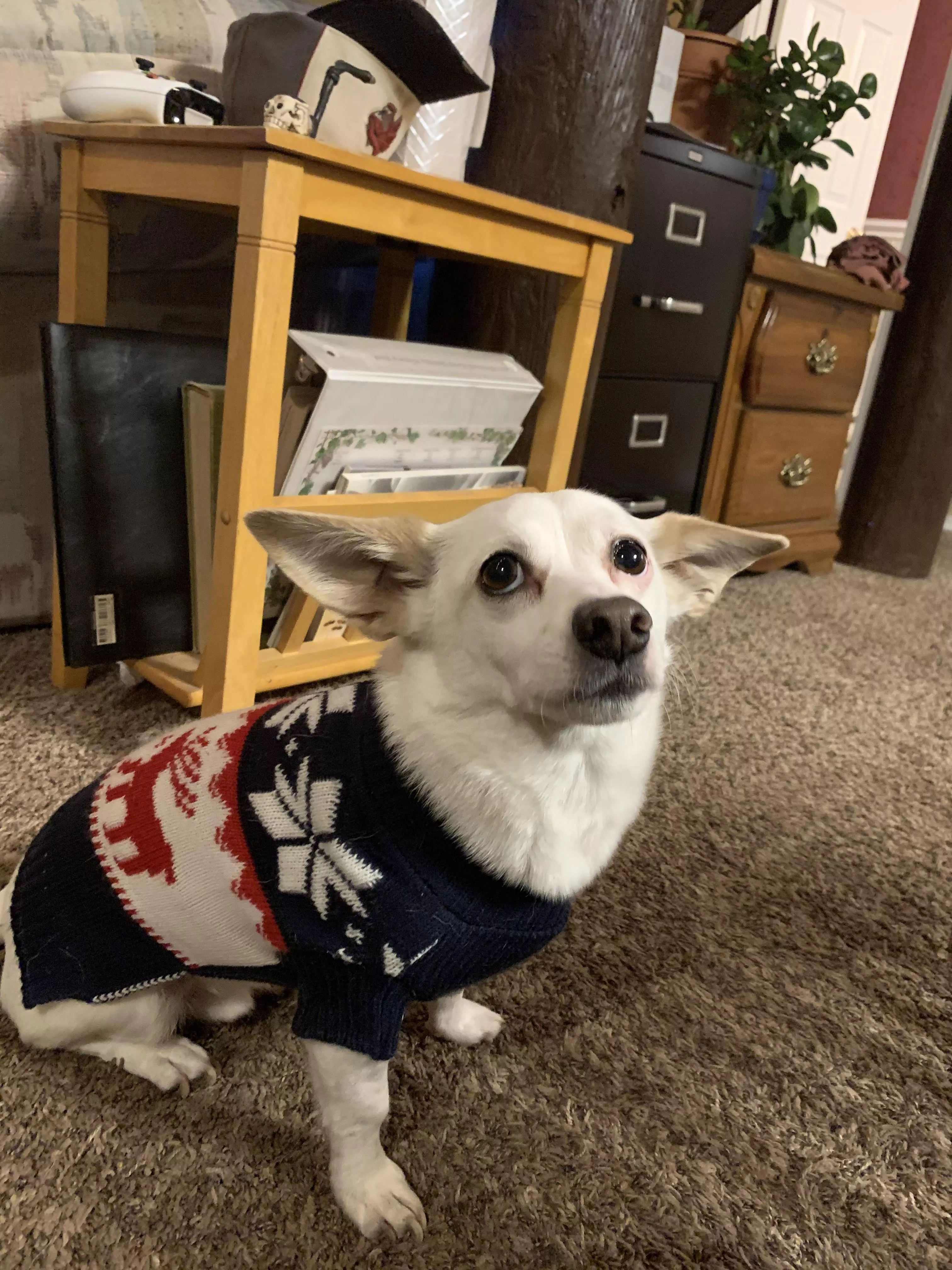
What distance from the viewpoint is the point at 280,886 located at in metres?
0.64

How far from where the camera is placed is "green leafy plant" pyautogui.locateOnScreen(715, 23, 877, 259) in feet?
6.47

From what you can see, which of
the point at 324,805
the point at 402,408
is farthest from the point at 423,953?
the point at 402,408

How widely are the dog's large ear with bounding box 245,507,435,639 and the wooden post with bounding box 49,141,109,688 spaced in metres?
0.63

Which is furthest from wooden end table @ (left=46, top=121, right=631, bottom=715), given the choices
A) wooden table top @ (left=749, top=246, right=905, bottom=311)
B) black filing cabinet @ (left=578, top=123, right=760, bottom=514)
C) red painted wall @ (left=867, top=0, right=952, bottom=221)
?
red painted wall @ (left=867, top=0, right=952, bottom=221)

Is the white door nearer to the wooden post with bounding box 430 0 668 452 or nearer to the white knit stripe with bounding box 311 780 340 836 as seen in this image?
the wooden post with bounding box 430 0 668 452

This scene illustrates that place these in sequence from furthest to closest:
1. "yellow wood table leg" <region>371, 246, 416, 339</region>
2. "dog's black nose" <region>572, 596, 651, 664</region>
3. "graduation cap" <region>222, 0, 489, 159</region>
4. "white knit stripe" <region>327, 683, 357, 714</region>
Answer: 1. "yellow wood table leg" <region>371, 246, 416, 339</region>
2. "graduation cap" <region>222, 0, 489, 159</region>
3. "white knit stripe" <region>327, 683, 357, 714</region>
4. "dog's black nose" <region>572, 596, 651, 664</region>

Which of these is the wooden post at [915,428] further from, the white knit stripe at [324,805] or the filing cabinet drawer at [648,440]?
the white knit stripe at [324,805]

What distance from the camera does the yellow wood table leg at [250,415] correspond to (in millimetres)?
929

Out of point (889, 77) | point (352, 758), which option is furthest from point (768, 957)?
point (889, 77)

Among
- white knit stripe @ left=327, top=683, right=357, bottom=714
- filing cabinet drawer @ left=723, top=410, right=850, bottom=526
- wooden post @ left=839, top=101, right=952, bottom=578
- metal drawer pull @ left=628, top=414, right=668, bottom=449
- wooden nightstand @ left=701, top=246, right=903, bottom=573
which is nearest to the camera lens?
white knit stripe @ left=327, top=683, right=357, bottom=714

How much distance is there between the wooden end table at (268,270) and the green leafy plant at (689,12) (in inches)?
42.9

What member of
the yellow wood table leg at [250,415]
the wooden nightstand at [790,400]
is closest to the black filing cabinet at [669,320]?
the wooden nightstand at [790,400]

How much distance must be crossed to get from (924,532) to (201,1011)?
103 inches

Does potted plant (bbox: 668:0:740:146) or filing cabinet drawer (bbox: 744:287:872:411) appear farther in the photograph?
filing cabinet drawer (bbox: 744:287:872:411)
